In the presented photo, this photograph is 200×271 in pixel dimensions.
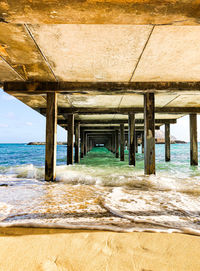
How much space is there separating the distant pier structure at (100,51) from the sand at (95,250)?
2850 millimetres

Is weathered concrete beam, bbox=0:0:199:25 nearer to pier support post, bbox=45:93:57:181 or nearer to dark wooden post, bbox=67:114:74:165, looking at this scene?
pier support post, bbox=45:93:57:181

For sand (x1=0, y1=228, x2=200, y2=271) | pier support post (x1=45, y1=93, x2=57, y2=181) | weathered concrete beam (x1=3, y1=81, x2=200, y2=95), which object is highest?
weathered concrete beam (x1=3, y1=81, x2=200, y2=95)

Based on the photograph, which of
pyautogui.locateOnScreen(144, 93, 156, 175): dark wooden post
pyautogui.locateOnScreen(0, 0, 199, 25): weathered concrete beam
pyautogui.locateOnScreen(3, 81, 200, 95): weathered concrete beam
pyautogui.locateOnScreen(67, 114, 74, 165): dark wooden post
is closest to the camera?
pyautogui.locateOnScreen(0, 0, 199, 25): weathered concrete beam

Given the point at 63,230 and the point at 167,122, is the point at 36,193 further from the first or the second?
the point at 167,122

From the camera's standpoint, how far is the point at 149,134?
594 centimetres

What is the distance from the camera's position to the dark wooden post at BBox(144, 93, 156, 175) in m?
5.91

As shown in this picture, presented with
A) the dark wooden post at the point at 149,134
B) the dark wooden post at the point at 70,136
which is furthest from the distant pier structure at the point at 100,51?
the dark wooden post at the point at 70,136

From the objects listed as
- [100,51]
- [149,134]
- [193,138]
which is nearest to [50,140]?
[100,51]

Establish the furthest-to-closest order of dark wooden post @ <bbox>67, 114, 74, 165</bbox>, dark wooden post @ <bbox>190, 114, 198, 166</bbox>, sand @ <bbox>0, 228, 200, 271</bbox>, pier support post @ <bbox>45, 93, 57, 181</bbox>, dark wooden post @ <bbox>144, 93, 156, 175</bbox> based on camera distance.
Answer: dark wooden post @ <bbox>190, 114, 198, 166</bbox>
dark wooden post @ <bbox>67, 114, 74, 165</bbox>
dark wooden post @ <bbox>144, 93, 156, 175</bbox>
pier support post @ <bbox>45, 93, 57, 181</bbox>
sand @ <bbox>0, 228, 200, 271</bbox>

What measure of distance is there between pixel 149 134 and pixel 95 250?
4.89m

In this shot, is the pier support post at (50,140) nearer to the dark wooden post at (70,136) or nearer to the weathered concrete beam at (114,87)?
the weathered concrete beam at (114,87)

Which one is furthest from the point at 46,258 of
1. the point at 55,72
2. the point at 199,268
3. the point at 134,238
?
the point at 55,72

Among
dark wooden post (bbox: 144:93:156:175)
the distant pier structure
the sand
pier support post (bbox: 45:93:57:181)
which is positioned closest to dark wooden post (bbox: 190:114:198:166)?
the distant pier structure

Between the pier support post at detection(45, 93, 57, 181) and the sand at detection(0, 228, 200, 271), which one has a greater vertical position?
the pier support post at detection(45, 93, 57, 181)
